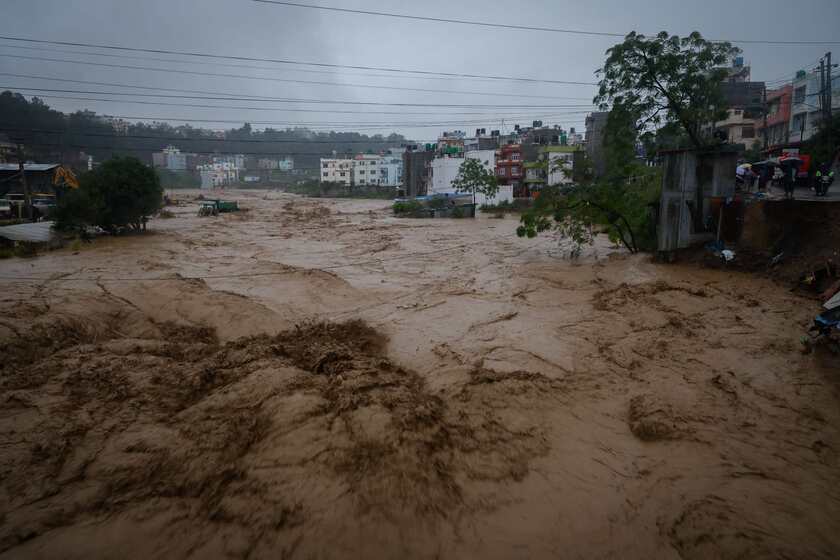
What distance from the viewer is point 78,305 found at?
10.0 m

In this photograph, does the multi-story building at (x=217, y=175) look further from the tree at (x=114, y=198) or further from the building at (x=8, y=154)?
the tree at (x=114, y=198)

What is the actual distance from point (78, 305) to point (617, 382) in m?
11.2

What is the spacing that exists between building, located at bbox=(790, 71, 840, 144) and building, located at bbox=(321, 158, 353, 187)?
62944 mm

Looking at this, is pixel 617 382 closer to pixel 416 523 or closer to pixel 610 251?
pixel 416 523

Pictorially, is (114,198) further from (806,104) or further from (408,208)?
(806,104)

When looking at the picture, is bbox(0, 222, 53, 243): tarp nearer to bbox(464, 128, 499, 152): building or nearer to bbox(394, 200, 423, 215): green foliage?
bbox(394, 200, 423, 215): green foliage

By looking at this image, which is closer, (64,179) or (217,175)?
(64,179)

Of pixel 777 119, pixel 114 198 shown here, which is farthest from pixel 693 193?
pixel 777 119

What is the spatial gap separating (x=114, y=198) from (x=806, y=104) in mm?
47574

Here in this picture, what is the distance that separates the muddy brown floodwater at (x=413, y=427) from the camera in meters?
4.23

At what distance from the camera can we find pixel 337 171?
84.0 metres

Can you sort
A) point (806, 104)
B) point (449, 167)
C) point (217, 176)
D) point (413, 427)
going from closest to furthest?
point (413, 427) < point (806, 104) < point (449, 167) < point (217, 176)

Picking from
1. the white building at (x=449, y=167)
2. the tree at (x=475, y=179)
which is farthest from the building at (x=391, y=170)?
the tree at (x=475, y=179)

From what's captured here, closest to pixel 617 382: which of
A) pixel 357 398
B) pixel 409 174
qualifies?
pixel 357 398
